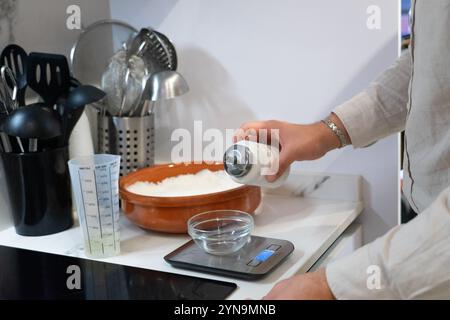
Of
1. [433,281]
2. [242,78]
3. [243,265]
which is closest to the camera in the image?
[433,281]

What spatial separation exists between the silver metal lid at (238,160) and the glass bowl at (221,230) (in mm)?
104

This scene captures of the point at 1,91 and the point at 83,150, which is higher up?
the point at 1,91

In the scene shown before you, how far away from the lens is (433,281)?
738 mm

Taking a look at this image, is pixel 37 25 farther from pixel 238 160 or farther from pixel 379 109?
pixel 379 109

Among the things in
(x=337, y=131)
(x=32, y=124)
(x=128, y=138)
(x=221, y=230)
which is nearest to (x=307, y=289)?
(x=221, y=230)

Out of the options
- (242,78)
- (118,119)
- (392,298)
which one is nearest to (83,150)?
(118,119)

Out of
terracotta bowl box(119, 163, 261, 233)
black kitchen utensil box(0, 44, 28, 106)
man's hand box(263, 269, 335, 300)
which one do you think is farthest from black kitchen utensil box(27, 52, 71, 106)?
man's hand box(263, 269, 335, 300)

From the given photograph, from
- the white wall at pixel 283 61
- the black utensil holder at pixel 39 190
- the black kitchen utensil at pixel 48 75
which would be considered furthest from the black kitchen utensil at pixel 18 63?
the white wall at pixel 283 61

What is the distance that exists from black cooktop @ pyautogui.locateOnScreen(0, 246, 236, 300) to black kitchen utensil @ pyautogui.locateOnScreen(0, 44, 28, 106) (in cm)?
33

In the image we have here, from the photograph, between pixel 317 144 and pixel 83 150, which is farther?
pixel 83 150

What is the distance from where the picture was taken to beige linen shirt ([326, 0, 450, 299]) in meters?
0.74

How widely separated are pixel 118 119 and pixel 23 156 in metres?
0.29

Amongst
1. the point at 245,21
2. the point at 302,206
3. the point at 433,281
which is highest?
the point at 245,21

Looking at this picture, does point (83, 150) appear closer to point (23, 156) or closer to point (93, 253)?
point (23, 156)
